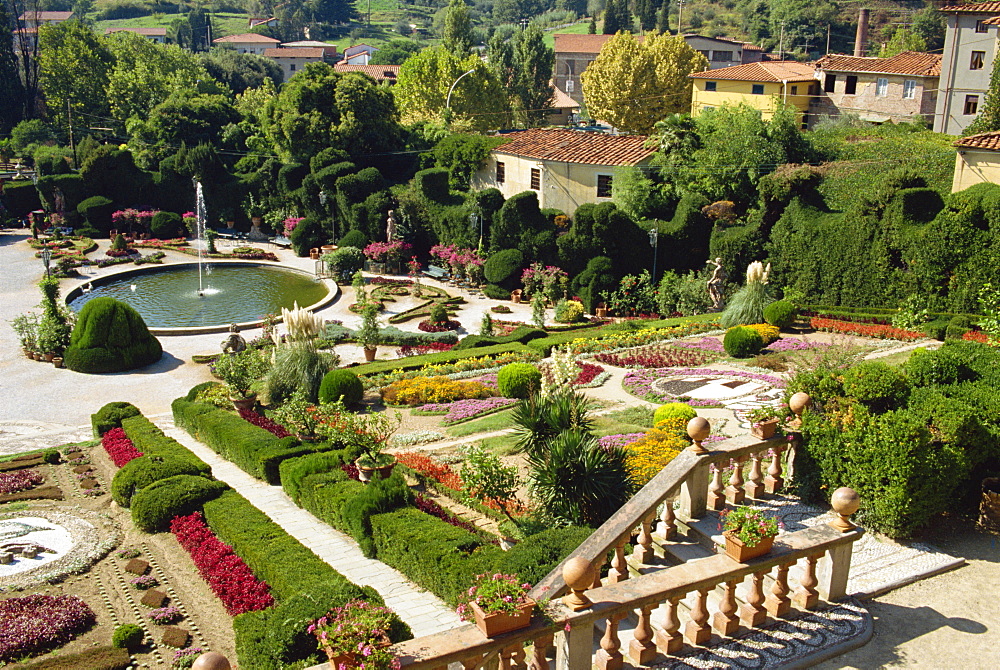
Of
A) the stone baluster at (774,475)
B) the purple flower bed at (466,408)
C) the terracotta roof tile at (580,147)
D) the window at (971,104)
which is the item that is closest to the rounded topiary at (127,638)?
the stone baluster at (774,475)

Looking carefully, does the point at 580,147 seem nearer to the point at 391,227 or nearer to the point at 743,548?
the point at 391,227

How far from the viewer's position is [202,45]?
138m

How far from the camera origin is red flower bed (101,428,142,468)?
18953 millimetres

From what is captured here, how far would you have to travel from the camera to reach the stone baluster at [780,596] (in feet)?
29.3

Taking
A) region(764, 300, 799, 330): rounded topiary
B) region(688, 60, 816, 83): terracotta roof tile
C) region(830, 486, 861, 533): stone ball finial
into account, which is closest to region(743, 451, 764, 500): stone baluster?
region(830, 486, 861, 533): stone ball finial

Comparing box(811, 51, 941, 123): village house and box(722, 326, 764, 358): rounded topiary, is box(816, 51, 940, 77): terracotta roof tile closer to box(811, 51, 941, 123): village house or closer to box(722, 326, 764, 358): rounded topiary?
box(811, 51, 941, 123): village house

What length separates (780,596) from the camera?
8.99 m

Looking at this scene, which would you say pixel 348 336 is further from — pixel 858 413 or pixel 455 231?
pixel 858 413

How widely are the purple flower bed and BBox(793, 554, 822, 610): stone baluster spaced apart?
1190 cm

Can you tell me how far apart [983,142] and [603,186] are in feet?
51.9

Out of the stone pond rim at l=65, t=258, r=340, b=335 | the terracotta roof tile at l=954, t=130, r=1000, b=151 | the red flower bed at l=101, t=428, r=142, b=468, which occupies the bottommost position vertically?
the stone pond rim at l=65, t=258, r=340, b=335

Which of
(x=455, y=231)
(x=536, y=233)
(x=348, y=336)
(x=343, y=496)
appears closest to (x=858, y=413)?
(x=343, y=496)

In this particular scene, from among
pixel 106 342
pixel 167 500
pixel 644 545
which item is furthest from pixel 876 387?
pixel 106 342

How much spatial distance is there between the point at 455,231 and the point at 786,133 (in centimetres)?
1566
